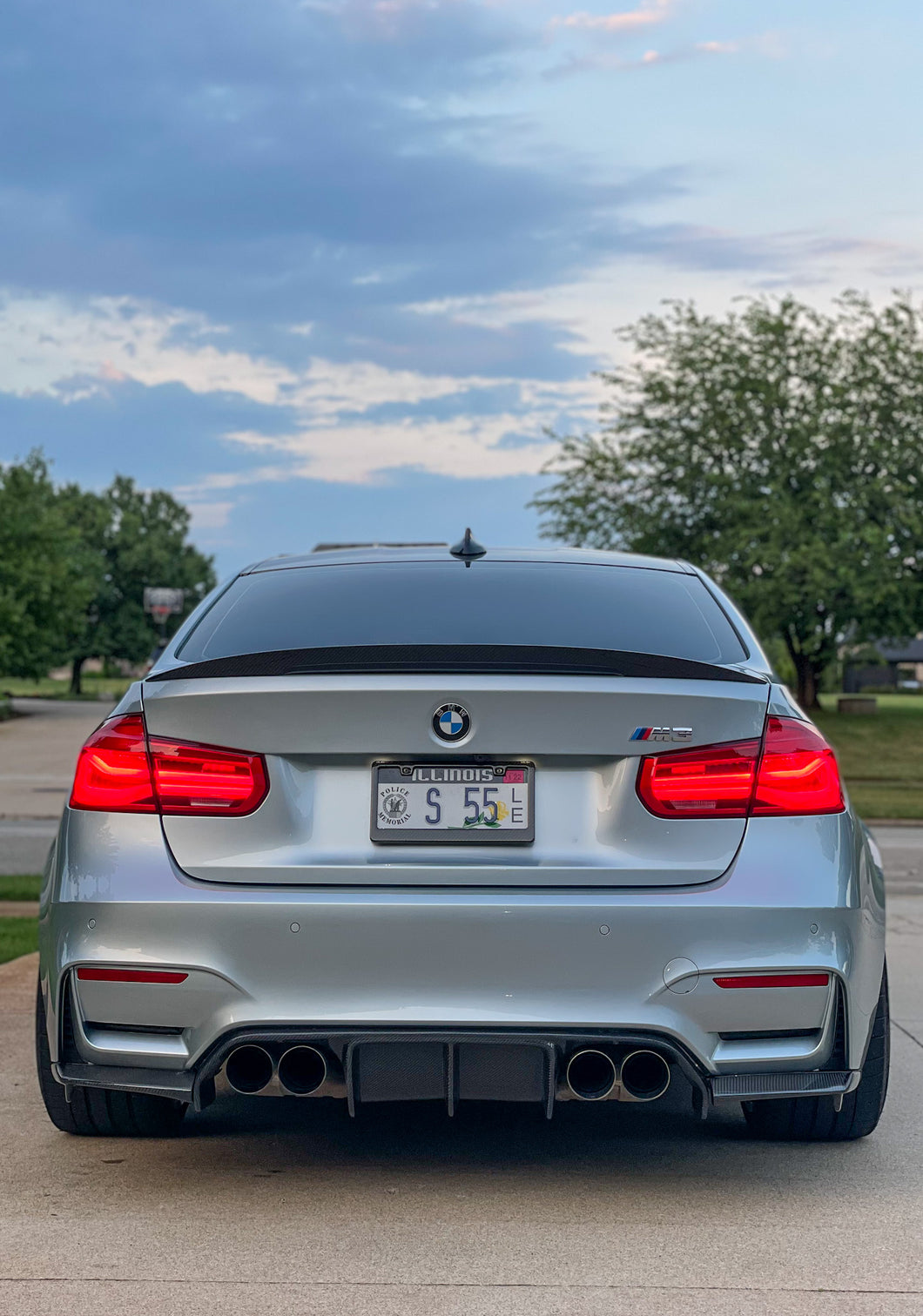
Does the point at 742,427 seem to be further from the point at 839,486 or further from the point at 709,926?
the point at 709,926

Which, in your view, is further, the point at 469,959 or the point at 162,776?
→ the point at 162,776

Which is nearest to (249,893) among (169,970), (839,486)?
(169,970)

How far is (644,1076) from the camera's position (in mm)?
3990

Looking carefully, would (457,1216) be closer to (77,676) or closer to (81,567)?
(81,567)

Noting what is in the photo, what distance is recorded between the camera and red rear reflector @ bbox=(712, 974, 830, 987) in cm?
385

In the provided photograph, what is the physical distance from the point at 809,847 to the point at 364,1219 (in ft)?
4.56

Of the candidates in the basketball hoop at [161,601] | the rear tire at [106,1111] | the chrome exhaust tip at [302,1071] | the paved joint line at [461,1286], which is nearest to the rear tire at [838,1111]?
the paved joint line at [461,1286]

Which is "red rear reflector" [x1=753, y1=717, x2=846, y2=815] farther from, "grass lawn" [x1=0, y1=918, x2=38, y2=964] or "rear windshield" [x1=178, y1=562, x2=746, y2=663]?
"grass lawn" [x1=0, y1=918, x2=38, y2=964]

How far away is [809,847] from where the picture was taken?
398cm

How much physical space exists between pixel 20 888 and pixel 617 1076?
7868 millimetres

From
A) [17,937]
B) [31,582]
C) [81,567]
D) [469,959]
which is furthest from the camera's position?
[81,567]

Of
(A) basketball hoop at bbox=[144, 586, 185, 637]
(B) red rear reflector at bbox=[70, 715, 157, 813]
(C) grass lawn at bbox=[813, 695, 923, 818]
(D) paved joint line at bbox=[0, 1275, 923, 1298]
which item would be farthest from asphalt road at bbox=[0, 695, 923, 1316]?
(A) basketball hoop at bbox=[144, 586, 185, 637]

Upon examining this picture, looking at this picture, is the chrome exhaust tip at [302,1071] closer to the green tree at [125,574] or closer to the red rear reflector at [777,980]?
the red rear reflector at [777,980]

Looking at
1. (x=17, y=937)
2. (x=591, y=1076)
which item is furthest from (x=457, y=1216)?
(x=17, y=937)
